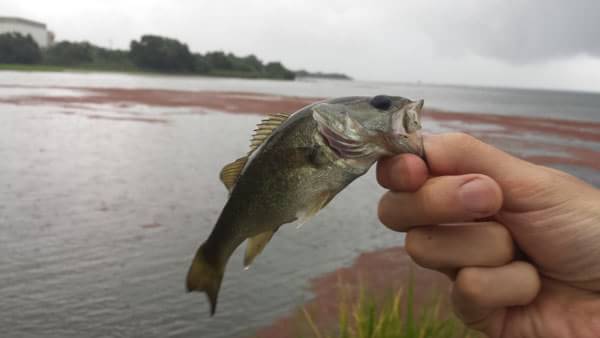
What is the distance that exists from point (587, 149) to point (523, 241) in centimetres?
2833

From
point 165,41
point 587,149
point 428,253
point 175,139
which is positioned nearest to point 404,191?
point 428,253

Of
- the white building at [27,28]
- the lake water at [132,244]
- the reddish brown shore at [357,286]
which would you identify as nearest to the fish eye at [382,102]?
the reddish brown shore at [357,286]

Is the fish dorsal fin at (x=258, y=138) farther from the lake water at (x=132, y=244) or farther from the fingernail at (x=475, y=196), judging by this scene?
the lake water at (x=132, y=244)

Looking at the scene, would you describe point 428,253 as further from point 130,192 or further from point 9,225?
point 130,192

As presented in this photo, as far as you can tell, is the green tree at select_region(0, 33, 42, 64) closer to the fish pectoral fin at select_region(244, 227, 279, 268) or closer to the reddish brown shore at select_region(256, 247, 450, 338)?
the reddish brown shore at select_region(256, 247, 450, 338)

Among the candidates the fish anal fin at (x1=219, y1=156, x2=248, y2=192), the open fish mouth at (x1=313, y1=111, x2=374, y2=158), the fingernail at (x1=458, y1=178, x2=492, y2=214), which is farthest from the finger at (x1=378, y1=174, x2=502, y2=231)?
the fish anal fin at (x1=219, y1=156, x2=248, y2=192)

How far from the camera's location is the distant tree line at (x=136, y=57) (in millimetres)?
93938

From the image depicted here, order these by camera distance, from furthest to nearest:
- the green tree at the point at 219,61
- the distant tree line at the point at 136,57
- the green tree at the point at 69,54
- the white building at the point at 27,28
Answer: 1. the white building at the point at 27,28
2. the green tree at the point at 219,61
3. the green tree at the point at 69,54
4. the distant tree line at the point at 136,57

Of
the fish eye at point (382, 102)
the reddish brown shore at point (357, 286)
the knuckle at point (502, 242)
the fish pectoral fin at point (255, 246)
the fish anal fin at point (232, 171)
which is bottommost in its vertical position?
the reddish brown shore at point (357, 286)

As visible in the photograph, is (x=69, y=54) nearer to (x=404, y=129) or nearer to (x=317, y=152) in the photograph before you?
(x=317, y=152)

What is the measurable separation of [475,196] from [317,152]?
62 centimetres

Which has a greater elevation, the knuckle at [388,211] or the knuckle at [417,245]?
the knuckle at [388,211]

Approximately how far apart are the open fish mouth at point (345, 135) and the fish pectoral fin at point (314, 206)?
0.17 metres

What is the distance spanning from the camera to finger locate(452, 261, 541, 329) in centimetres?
212
